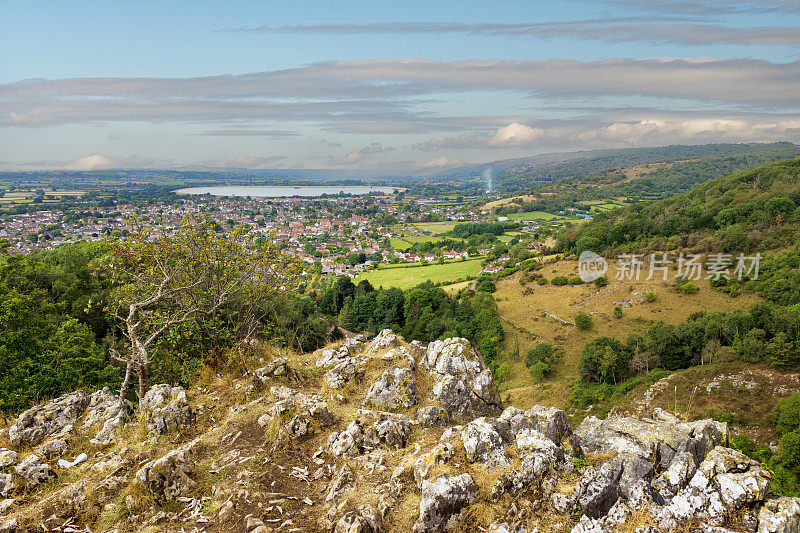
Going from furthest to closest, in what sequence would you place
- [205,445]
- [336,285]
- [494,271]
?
[494,271] → [336,285] → [205,445]

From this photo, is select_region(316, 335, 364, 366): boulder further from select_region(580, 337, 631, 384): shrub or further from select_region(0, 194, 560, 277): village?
select_region(0, 194, 560, 277): village

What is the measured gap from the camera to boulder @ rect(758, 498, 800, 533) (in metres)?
5.23

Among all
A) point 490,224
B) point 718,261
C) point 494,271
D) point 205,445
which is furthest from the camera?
point 490,224

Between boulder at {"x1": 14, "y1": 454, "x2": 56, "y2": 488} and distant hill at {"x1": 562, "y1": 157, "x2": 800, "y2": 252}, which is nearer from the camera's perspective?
boulder at {"x1": 14, "y1": 454, "x2": 56, "y2": 488}

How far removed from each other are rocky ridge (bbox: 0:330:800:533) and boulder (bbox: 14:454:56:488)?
0.09 ft

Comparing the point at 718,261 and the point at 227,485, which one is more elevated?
the point at 227,485

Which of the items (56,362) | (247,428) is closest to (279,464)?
(247,428)

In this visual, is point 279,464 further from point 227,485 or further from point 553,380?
point 553,380

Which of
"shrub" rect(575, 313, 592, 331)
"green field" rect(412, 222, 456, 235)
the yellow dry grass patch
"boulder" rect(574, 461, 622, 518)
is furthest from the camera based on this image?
Answer: "green field" rect(412, 222, 456, 235)

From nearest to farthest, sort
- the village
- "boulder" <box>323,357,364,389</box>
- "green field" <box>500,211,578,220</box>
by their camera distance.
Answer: "boulder" <box>323,357,364,389</box>, the village, "green field" <box>500,211,578,220</box>

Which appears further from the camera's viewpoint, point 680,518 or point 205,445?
point 205,445

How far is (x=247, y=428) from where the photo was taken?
31.0ft

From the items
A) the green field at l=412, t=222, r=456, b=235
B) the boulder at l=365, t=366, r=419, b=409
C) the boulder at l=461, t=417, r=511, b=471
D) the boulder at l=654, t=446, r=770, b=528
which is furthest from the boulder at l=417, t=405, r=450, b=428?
the green field at l=412, t=222, r=456, b=235

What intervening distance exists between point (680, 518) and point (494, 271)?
8988 centimetres
